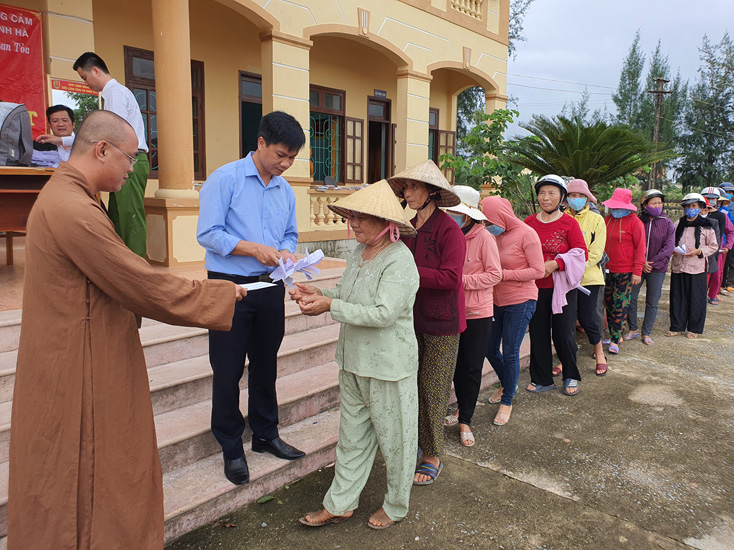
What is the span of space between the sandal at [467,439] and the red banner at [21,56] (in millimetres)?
6144

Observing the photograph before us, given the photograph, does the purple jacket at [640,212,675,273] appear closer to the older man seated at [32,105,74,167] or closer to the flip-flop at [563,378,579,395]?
the flip-flop at [563,378,579,395]

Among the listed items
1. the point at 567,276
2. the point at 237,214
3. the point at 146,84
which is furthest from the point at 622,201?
the point at 146,84

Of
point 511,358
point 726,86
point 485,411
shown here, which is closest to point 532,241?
point 511,358

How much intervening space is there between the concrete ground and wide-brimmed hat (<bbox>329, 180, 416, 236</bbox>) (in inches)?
65.4

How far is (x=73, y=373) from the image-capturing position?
192 cm

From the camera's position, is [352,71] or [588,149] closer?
[588,149]

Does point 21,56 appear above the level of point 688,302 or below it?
above

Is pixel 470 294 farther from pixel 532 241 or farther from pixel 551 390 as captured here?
pixel 551 390

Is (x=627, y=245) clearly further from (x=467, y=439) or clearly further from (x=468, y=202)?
(x=467, y=439)

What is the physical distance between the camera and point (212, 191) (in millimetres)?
2863

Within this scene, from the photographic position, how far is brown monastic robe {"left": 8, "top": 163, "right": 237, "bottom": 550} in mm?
1889

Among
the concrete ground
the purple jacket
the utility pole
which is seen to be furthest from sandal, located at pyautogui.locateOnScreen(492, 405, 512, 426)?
the utility pole

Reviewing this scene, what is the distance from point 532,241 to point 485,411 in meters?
1.52

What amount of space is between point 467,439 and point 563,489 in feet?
2.62
